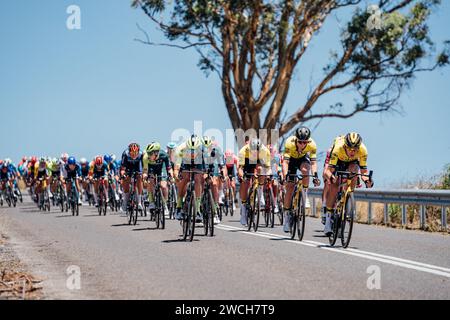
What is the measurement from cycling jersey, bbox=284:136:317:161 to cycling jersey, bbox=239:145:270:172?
2859 millimetres

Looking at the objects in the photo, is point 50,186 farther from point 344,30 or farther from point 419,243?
point 419,243

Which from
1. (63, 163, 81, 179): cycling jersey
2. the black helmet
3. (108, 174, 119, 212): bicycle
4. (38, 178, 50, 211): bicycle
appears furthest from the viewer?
(38, 178, 50, 211): bicycle

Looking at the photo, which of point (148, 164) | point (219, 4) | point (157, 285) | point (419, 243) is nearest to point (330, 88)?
point (219, 4)

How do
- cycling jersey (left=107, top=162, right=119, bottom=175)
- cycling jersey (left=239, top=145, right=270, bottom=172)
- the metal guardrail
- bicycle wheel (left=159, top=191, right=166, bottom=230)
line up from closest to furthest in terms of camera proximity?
the metal guardrail < cycling jersey (left=239, top=145, right=270, bottom=172) < bicycle wheel (left=159, top=191, right=166, bottom=230) < cycling jersey (left=107, top=162, right=119, bottom=175)

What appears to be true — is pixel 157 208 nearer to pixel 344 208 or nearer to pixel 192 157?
pixel 192 157

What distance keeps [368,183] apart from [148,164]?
261 inches

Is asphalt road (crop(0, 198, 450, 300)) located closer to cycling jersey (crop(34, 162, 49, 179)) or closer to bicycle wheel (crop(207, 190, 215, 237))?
Result: bicycle wheel (crop(207, 190, 215, 237))

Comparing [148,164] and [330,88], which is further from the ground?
[330,88]

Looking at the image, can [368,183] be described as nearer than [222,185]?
Yes

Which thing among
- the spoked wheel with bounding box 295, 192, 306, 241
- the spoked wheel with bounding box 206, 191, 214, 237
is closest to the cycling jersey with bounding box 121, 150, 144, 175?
the spoked wheel with bounding box 206, 191, 214, 237

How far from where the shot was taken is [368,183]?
1335 cm

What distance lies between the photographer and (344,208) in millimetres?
13344

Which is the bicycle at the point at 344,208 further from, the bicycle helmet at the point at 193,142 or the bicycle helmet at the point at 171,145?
the bicycle helmet at the point at 171,145

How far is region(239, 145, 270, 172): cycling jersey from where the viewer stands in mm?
17942
